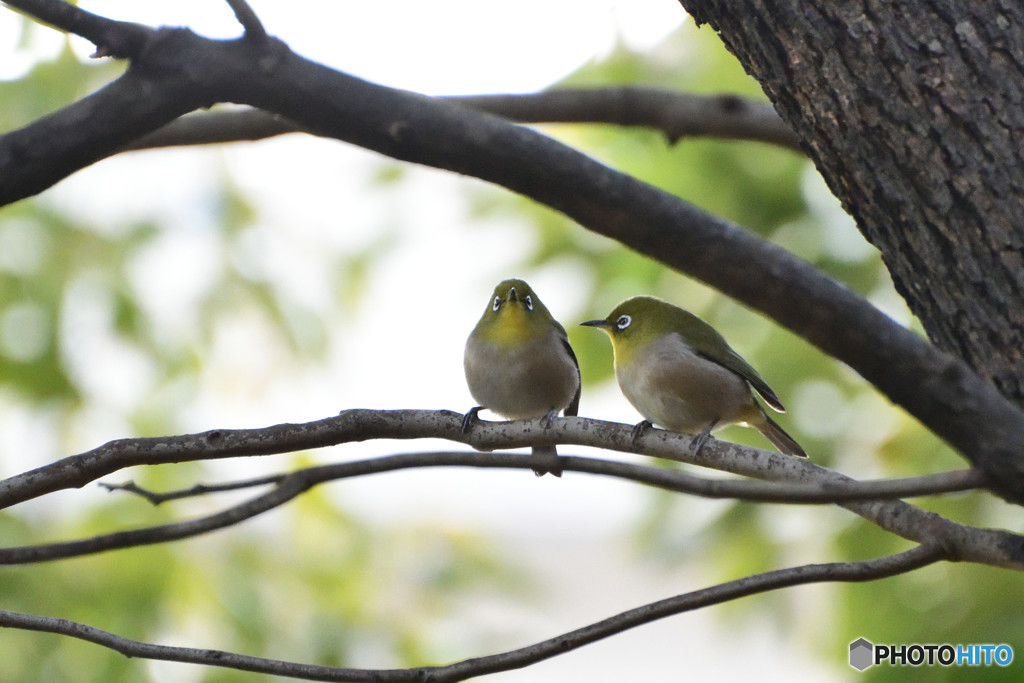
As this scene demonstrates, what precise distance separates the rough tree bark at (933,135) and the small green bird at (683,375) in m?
1.60

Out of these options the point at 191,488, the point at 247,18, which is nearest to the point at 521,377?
the point at 191,488

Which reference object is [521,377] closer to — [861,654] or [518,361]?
[518,361]

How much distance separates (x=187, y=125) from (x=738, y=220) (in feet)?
12.1

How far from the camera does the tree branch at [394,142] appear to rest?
2.29 metres

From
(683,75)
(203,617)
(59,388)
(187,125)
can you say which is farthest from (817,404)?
(59,388)

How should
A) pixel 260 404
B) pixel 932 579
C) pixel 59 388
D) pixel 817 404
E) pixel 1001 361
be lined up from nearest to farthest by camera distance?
1. pixel 1001 361
2. pixel 932 579
3. pixel 817 404
4. pixel 59 388
5. pixel 260 404

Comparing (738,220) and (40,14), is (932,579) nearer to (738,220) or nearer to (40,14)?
(738,220)

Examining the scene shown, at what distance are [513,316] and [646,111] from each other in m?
1.19

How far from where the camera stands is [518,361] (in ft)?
14.5

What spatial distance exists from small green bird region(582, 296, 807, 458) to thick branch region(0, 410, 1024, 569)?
3.95 ft

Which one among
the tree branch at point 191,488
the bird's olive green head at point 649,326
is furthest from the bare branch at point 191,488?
the bird's olive green head at point 649,326

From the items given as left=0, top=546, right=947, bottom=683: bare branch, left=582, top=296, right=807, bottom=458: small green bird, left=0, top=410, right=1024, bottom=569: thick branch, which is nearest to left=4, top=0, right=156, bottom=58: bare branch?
left=0, top=410, right=1024, bottom=569: thick branch

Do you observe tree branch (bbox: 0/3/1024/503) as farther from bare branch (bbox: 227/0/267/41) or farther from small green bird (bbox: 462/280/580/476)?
small green bird (bbox: 462/280/580/476)

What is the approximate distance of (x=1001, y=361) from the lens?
2.41 m
